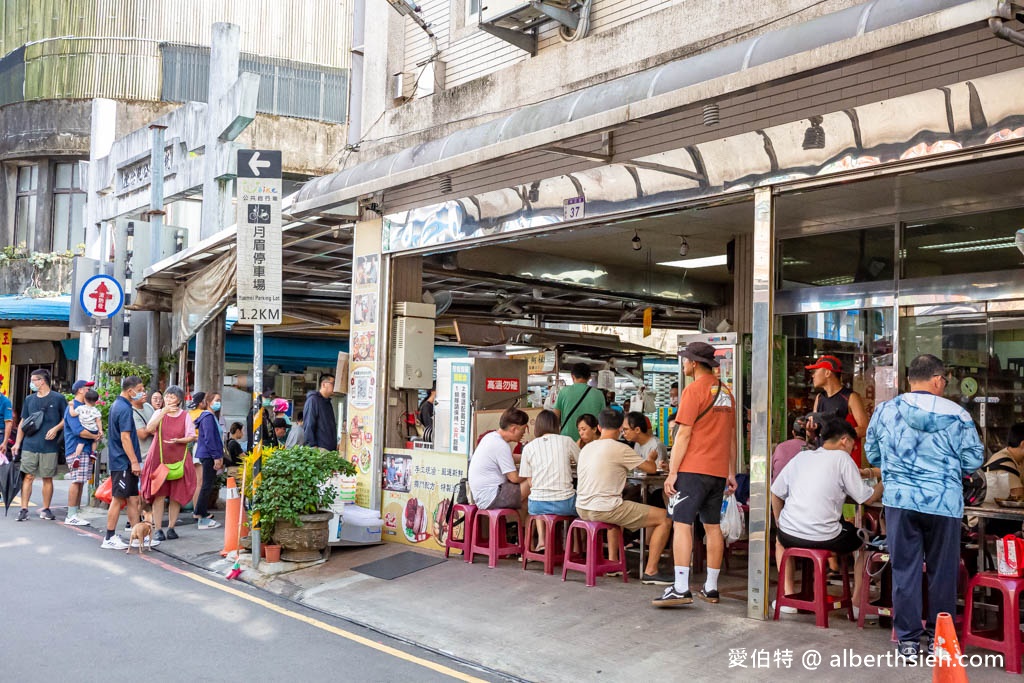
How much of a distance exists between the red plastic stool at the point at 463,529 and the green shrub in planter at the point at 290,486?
1.26m

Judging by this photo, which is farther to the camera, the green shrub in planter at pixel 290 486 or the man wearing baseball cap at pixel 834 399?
the green shrub in planter at pixel 290 486

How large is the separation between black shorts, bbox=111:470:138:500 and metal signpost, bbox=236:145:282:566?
1.94 m

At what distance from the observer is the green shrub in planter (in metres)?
9.59

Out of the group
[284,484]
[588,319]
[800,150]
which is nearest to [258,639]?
[284,484]

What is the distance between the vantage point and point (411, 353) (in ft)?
37.2

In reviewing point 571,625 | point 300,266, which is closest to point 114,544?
point 300,266

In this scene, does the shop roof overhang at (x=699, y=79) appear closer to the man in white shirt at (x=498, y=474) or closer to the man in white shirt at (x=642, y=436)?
the man in white shirt at (x=498, y=474)

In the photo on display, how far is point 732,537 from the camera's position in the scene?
26.5ft

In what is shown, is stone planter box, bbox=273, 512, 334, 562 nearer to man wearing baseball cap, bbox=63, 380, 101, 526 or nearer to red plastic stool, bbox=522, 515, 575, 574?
red plastic stool, bbox=522, 515, 575, 574

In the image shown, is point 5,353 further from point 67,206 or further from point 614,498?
point 614,498

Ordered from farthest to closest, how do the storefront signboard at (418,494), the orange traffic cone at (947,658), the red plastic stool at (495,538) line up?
the storefront signboard at (418,494) < the red plastic stool at (495,538) < the orange traffic cone at (947,658)

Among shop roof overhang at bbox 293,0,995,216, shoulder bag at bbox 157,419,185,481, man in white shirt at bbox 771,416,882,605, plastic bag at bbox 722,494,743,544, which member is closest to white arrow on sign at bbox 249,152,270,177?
shop roof overhang at bbox 293,0,995,216

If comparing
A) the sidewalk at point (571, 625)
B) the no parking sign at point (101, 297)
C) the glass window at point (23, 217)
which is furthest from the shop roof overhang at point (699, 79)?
the glass window at point (23, 217)

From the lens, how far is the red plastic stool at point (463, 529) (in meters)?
9.70
